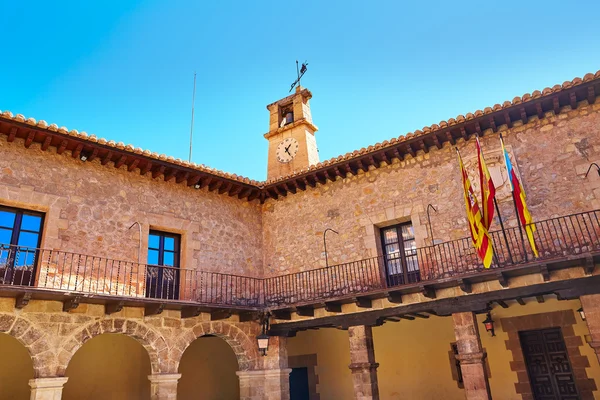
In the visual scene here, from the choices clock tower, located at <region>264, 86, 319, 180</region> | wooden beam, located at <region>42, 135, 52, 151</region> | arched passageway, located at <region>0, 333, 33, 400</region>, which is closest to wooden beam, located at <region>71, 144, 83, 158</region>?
wooden beam, located at <region>42, 135, 52, 151</region>

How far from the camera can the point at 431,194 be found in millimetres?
10000

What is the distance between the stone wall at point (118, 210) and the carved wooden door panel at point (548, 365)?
6.47 m

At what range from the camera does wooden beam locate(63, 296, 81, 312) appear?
7879mm

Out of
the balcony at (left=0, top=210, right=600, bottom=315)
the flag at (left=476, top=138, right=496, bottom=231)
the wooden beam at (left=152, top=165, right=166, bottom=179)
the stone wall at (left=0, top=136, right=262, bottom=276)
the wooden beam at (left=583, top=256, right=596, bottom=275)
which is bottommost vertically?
the wooden beam at (left=583, top=256, right=596, bottom=275)

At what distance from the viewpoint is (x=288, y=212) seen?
1209cm

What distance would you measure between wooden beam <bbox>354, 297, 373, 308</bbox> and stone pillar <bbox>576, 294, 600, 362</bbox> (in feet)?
12.4

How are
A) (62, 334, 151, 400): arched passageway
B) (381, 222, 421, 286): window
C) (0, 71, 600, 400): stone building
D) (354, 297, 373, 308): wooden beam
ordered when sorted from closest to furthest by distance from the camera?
(0, 71, 600, 400): stone building
(354, 297, 373, 308): wooden beam
(381, 222, 421, 286): window
(62, 334, 151, 400): arched passageway

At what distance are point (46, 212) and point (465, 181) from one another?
7802mm

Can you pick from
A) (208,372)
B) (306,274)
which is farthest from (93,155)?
(208,372)

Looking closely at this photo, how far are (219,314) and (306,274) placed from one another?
7.40ft

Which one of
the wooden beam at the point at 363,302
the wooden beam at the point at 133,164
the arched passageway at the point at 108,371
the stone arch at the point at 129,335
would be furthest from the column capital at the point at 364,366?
the wooden beam at the point at 133,164

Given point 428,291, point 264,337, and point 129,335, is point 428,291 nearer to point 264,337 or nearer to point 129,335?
point 264,337

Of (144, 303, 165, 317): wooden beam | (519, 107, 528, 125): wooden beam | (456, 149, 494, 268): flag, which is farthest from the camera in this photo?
(519, 107, 528, 125): wooden beam

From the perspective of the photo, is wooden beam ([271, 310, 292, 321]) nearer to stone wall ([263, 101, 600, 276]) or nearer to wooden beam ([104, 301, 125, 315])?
stone wall ([263, 101, 600, 276])
